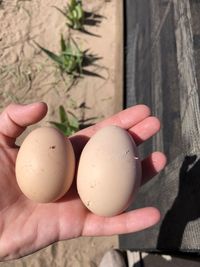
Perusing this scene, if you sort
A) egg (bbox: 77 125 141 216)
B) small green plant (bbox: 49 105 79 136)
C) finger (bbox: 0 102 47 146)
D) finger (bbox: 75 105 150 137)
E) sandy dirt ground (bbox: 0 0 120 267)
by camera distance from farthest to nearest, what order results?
sandy dirt ground (bbox: 0 0 120 267) < small green plant (bbox: 49 105 79 136) < finger (bbox: 75 105 150 137) < finger (bbox: 0 102 47 146) < egg (bbox: 77 125 141 216)

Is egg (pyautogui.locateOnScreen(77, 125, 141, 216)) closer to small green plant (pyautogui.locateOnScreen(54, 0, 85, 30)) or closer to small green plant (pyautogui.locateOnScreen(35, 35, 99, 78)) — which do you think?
small green plant (pyautogui.locateOnScreen(35, 35, 99, 78))

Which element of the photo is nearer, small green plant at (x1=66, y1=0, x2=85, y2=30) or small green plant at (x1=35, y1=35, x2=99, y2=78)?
small green plant at (x1=35, y1=35, x2=99, y2=78)

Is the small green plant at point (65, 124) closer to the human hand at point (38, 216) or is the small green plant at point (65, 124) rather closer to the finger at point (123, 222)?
the human hand at point (38, 216)

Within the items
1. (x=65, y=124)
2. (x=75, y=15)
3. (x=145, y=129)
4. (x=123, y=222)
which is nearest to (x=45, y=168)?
(x=123, y=222)

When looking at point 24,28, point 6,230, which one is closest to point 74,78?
point 24,28

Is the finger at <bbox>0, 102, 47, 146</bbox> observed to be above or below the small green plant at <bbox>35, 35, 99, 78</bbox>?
below

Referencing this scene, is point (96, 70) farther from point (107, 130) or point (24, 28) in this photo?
point (107, 130)

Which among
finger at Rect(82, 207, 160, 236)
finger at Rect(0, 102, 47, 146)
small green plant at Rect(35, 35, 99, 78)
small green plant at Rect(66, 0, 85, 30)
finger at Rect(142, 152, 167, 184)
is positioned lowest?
finger at Rect(82, 207, 160, 236)

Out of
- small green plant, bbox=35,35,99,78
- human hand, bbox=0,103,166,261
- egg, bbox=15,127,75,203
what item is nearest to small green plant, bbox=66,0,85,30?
small green plant, bbox=35,35,99,78
